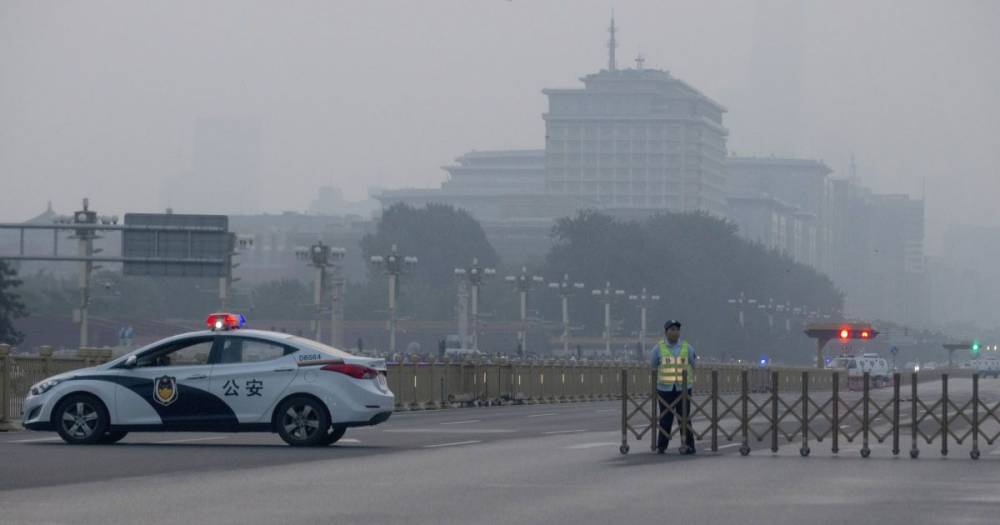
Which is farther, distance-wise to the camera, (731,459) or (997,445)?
(997,445)

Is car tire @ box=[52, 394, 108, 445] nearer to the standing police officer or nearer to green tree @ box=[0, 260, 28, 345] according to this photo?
the standing police officer

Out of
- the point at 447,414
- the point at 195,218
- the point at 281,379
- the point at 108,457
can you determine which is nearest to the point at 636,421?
the point at 447,414

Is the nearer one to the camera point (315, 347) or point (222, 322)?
point (315, 347)

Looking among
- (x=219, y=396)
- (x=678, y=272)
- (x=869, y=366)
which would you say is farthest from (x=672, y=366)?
(x=678, y=272)

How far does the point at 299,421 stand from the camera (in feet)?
77.7

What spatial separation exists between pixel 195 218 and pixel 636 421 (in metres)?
24.4

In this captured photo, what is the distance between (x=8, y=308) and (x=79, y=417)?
2438 inches

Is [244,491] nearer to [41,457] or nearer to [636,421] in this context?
[41,457]

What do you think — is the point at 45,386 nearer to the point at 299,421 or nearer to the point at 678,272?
the point at 299,421

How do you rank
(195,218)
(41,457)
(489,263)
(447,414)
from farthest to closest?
1. (489,263)
2. (195,218)
3. (447,414)
4. (41,457)

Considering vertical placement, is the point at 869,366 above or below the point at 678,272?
below

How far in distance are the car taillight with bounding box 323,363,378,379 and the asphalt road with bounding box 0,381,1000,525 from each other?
0.95 metres

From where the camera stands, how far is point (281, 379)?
23.6 metres

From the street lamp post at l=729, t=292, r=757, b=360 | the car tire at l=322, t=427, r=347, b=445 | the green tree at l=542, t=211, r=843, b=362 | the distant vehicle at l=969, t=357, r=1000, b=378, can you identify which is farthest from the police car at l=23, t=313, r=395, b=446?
the street lamp post at l=729, t=292, r=757, b=360
